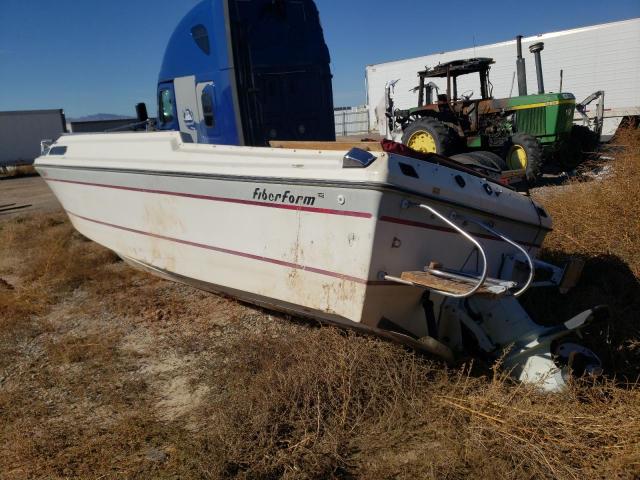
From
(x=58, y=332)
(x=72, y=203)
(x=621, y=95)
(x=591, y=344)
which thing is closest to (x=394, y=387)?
(x=591, y=344)

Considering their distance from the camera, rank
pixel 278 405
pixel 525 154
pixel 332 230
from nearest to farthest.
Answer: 1. pixel 278 405
2. pixel 332 230
3. pixel 525 154

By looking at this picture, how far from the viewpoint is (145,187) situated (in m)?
4.12

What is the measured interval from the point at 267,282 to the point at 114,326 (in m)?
1.74

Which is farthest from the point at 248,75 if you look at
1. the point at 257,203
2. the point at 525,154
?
the point at 525,154

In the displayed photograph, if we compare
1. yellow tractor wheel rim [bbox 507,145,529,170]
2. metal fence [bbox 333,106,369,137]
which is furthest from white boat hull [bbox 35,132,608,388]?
metal fence [bbox 333,106,369,137]

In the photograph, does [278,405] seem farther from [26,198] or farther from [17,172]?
[17,172]

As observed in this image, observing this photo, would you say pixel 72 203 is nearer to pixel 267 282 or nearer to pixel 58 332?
pixel 58 332

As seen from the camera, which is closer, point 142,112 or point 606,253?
point 606,253

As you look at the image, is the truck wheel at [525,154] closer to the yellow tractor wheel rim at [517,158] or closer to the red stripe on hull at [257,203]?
the yellow tractor wheel rim at [517,158]

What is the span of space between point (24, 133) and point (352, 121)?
57.5 ft

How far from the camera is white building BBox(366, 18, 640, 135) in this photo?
1569cm

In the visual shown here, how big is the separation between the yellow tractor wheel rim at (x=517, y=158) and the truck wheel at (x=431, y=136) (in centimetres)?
109

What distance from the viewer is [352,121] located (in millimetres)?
31391

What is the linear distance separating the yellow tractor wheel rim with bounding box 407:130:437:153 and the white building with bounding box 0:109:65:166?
2097 cm
